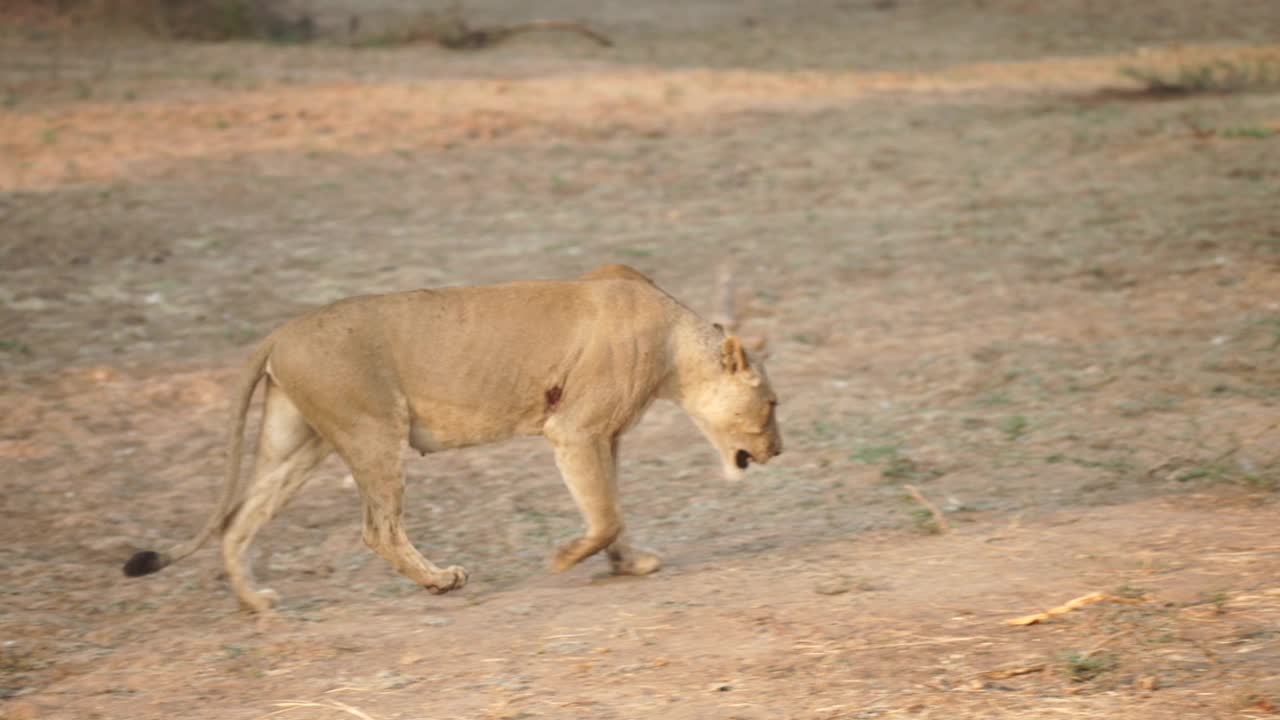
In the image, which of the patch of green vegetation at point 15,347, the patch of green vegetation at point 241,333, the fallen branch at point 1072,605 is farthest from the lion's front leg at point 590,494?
the patch of green vegetation at point 15,347

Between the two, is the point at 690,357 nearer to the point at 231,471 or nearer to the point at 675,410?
the point at 231,471

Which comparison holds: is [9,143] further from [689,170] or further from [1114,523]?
[1114,523]

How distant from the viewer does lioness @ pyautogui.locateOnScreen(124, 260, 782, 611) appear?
5605 mm

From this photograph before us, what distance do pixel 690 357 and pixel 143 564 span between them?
1.93 meters

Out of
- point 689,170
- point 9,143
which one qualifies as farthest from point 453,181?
point 9,143

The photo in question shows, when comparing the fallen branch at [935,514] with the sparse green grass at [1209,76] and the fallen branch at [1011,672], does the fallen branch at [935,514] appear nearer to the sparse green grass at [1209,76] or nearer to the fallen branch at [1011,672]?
the fallen branch at [1011,672]

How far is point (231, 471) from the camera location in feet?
18.5

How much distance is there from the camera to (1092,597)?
4906 mm

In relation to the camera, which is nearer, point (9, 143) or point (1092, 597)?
point (1092, 597)

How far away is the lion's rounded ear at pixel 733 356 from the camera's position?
5840mm

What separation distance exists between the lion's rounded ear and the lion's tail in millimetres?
1500

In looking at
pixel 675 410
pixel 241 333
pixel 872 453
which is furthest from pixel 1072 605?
pixel 241 333

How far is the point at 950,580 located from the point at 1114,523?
832mm

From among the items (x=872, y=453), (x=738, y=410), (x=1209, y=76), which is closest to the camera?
(x=738, y=410)
